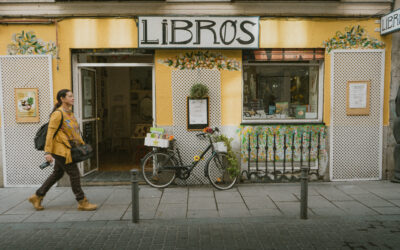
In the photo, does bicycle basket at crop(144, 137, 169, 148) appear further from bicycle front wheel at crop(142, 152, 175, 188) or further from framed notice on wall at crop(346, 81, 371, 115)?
framed notice on wall at crop(346, 81, 371, 115)

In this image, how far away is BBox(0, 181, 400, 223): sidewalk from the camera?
5.25 metres

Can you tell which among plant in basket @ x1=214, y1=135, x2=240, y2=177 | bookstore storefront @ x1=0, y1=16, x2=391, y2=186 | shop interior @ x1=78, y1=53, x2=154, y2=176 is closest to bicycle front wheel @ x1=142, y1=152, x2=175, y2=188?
bookstore storefront @ x1=0, y1=16, x2=391, y2=186

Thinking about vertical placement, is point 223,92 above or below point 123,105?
above

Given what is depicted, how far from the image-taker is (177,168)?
679 cm

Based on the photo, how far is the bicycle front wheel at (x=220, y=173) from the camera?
6.73 meters

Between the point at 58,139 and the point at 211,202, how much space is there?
9.36 ft

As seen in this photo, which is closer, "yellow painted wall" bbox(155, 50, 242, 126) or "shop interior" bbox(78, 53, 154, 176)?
"yellow painted wall" bbox(155, 50, 242, 126)

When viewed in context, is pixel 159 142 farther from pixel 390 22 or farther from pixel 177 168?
pixel 390 22

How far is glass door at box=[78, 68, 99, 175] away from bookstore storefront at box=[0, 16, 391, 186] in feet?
0.15

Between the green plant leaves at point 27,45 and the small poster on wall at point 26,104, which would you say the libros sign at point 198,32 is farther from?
the small poster on wall at point 26,104

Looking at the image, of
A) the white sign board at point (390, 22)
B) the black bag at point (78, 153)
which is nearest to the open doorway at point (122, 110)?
the black bag at point (78, 153)

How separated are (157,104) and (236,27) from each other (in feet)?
7.73

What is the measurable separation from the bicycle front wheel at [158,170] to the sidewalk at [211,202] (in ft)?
0.69

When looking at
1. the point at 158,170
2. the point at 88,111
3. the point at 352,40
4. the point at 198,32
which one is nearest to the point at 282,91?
the point at 352,40
